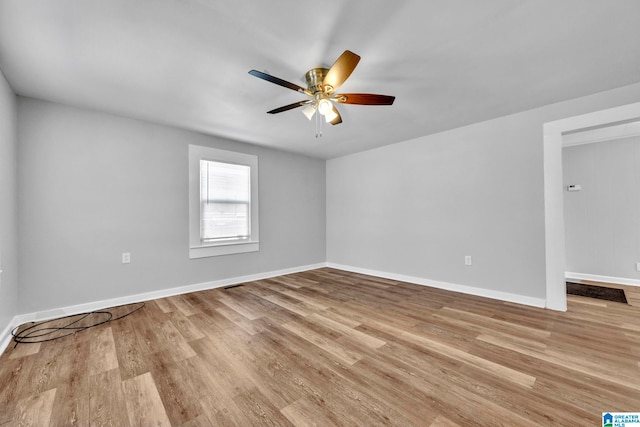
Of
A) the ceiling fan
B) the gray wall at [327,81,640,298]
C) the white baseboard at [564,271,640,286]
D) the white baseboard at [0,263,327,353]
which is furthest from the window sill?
the white baseboard at [564,271,640,286]

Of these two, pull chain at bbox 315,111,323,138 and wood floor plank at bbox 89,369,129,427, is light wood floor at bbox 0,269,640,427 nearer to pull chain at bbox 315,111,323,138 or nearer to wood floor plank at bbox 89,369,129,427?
wood floor plank at bbox 89,369,129,427

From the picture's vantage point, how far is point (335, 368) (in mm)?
1821

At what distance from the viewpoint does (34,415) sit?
141 centimetres

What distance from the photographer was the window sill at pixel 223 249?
3812mm

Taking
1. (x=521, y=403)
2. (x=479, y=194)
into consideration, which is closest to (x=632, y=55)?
(x=479, y=194)

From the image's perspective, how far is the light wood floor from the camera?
4.62ft

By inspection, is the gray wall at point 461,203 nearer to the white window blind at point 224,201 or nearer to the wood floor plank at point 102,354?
the white window blind at point 224,201

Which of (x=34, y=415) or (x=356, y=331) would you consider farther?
(x=356, y=331)

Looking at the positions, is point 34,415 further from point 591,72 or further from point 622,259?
point 622,259

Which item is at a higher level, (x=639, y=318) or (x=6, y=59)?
(x=6, y=59)

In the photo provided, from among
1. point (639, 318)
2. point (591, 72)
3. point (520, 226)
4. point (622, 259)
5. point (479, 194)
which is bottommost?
point (639, 318)

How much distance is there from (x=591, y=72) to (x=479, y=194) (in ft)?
5.33

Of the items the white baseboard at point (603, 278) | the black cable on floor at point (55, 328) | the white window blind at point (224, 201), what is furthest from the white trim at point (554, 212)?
the black cable on floor at point (55, 328)

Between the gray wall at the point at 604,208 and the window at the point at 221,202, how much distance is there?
563 cm
